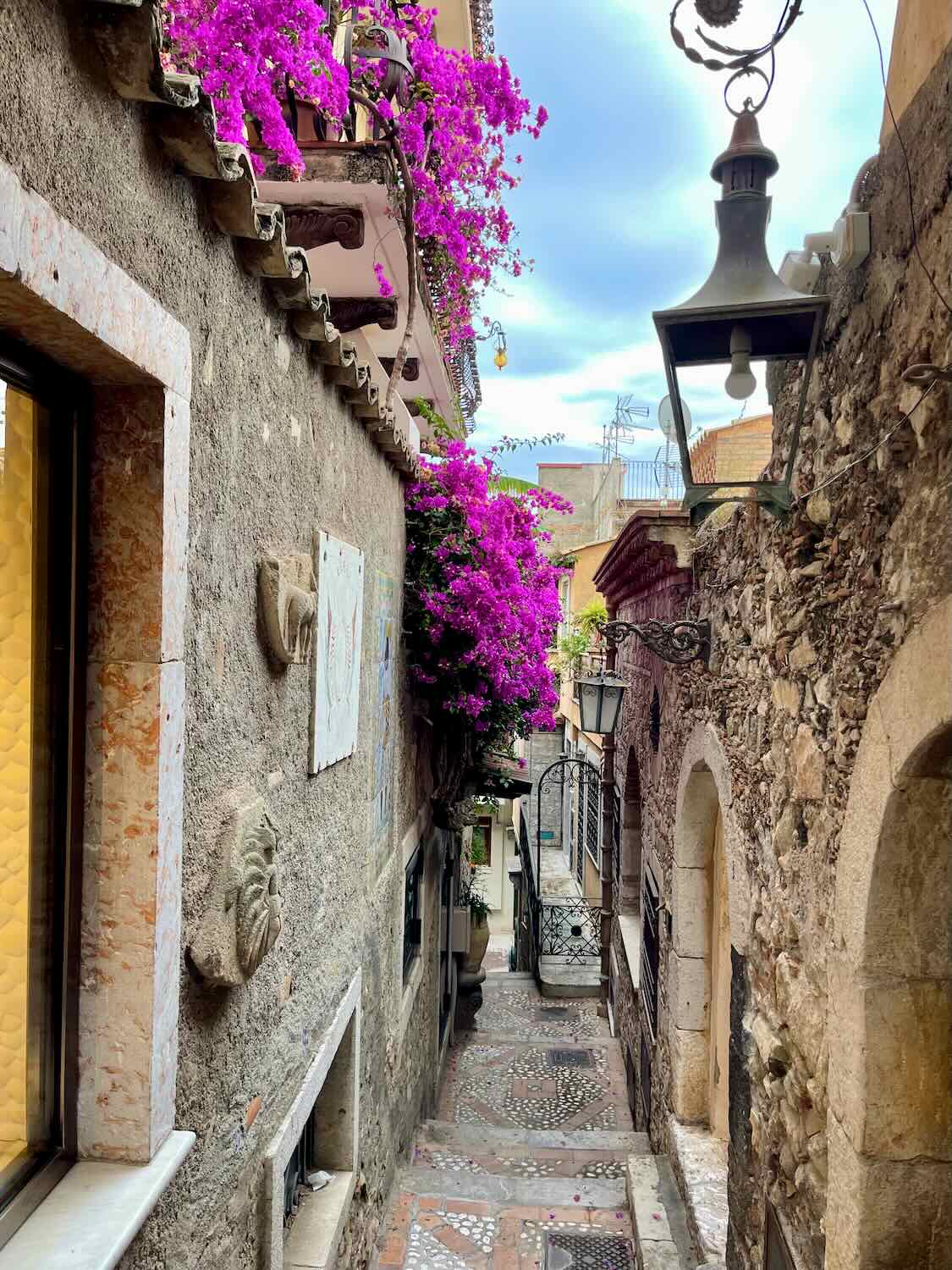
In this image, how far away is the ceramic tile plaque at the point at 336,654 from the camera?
3033 millimetres

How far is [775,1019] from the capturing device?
10.3 ft

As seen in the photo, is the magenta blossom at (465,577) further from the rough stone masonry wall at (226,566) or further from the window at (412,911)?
the rough stone masonry wall at (226,566)

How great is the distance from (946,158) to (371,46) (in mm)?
3028

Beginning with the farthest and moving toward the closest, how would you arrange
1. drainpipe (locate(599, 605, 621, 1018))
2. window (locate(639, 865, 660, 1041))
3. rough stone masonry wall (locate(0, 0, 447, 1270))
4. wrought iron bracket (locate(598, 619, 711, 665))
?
drainpipe (locate(599, 605, 621, 1018)) < window (locate(639, 865, 660, 1041)) < wrought iron bracket (locate(598, 619, 711, 665)) < rough stone masonry wall (locate(0, 0, 447, 1270))

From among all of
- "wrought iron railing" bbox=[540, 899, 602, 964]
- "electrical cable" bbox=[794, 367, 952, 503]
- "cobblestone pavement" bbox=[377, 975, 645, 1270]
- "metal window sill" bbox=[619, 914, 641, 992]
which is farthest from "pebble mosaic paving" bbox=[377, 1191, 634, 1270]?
"wrought iron railing" bbox=[540, 899, 602, 964]

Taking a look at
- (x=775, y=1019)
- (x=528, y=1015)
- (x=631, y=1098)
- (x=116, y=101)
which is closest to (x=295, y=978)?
(x=775, y=1019)

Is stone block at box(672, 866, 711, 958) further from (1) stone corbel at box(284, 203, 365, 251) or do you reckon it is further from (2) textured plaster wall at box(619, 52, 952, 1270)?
(1) stone corbel at box(284, 203, 365, 251)

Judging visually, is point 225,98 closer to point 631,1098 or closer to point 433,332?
point 433,332

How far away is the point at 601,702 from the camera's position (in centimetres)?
706

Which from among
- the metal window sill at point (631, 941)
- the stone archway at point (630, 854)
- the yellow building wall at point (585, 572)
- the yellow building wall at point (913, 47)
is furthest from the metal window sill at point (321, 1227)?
the yellow building wall at point (585, 572)

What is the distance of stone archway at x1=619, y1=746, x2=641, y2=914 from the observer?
392 inches

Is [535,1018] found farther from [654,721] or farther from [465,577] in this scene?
[465,577]

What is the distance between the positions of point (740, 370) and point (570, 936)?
442 inches

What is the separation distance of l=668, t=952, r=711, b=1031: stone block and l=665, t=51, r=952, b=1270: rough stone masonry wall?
1537 millimetres
